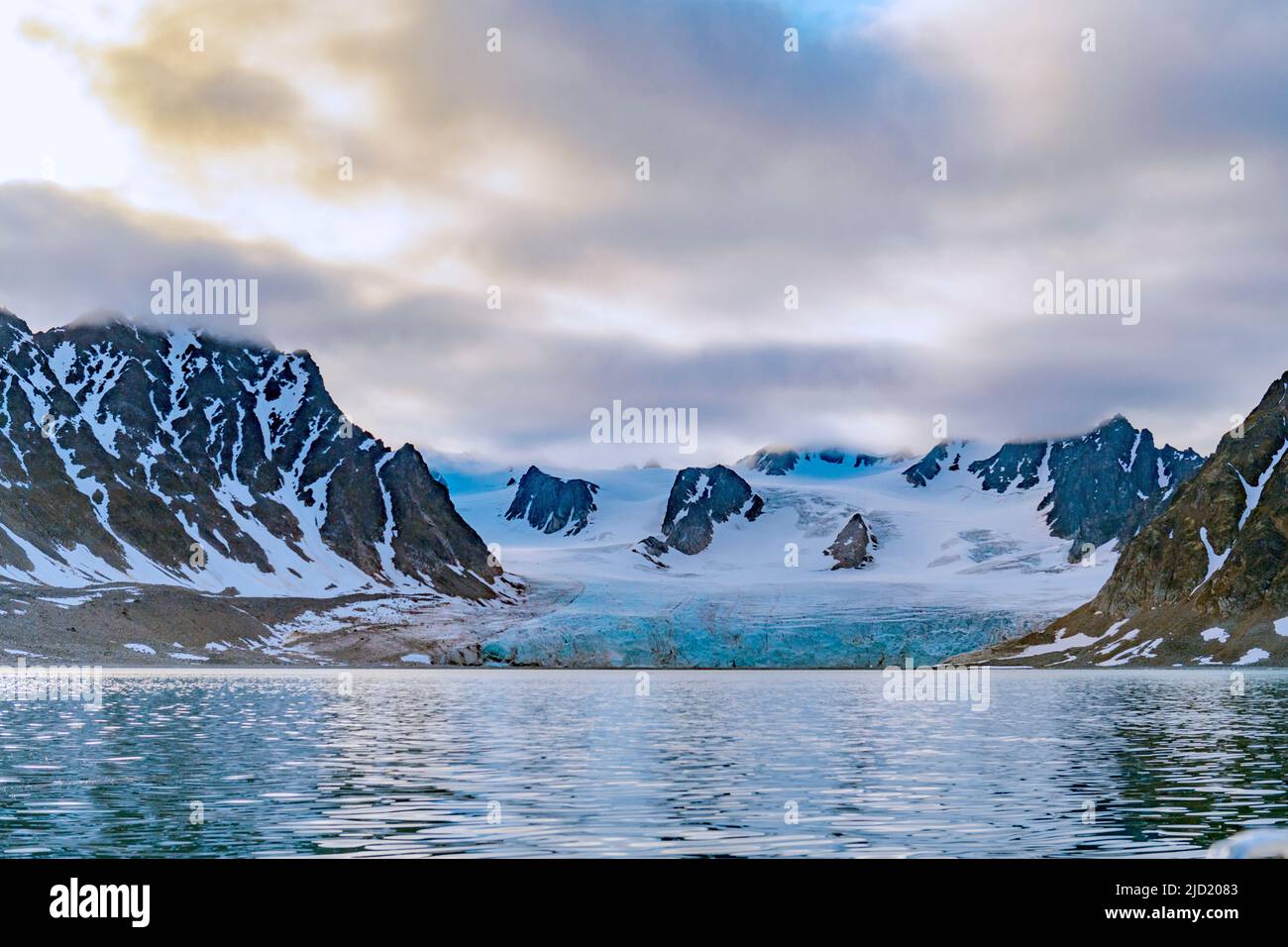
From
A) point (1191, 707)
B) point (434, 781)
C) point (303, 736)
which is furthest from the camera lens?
point (1191, 707)

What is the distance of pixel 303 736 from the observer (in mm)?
64750

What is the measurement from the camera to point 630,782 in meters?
45.3

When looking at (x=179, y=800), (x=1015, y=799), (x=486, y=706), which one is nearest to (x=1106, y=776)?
(x=1015, y=799)

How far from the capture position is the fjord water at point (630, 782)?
31781 mm

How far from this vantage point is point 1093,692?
12212 centimetres

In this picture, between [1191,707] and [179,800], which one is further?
[1191,707]

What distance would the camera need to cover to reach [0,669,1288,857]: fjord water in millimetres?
31781
